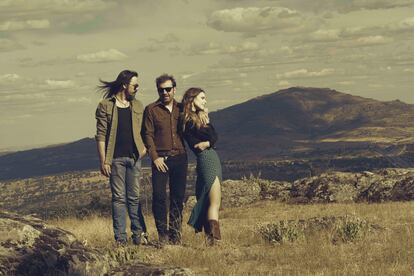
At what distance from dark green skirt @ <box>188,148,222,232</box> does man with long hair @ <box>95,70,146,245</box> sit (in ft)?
2.91

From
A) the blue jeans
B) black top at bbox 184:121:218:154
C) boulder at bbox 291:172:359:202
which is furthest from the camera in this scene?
boulder at bbox 291:172:359:202

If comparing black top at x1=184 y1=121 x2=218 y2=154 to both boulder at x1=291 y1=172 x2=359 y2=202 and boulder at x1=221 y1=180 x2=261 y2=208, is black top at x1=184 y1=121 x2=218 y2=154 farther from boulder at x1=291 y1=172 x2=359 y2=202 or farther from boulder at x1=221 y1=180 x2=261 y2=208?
boulder at x1=221 y1=180 x2=261 y2=208

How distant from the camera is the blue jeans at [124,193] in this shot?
31.2 feet

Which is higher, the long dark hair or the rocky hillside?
the long dark hair

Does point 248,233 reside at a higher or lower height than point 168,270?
lower

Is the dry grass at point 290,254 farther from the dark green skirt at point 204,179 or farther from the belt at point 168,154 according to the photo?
the belt at point 168,154

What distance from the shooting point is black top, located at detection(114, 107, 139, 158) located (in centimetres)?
947

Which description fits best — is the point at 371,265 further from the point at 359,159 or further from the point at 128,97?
the point at 359,159

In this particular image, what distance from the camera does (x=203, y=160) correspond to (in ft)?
32.3

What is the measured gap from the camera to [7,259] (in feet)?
20.1

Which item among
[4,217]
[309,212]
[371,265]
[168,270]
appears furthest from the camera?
[309,212]

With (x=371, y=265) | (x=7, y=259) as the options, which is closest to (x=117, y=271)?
(x=7, y=259)

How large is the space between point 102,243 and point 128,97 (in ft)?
8.43

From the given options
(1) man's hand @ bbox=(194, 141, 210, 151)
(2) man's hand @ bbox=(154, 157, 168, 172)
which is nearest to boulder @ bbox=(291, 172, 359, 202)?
(1) man's hand @ bbox=(194, 141, 210, 151)
